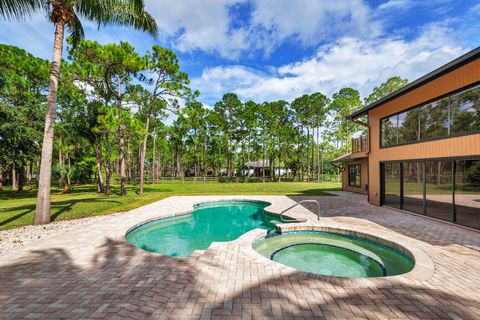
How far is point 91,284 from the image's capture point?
3.33 m

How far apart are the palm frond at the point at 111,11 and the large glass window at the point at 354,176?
17210 millimetres

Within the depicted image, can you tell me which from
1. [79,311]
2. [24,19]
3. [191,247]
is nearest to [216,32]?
[24,19]

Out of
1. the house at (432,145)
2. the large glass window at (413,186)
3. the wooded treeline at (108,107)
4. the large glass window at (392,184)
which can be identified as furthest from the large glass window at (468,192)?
the wooded treeline at (108,107)

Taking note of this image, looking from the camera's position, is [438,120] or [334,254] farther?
[438,120]

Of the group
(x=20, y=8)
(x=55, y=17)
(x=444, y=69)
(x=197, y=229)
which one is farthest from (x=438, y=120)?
(x=20, y=8)

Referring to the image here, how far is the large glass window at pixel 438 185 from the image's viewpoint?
7.29 meters

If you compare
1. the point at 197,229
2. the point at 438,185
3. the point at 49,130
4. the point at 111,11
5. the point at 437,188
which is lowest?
the point at 197,229

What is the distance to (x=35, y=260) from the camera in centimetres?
433

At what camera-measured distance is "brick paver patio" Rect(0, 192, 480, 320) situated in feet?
8.59

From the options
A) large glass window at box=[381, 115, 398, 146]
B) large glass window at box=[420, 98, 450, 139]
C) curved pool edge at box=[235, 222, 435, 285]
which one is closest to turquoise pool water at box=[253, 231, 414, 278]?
curved pool edge at box=[235, 222, 435, 285]

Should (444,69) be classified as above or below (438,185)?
above

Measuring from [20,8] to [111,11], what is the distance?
2.60 meters

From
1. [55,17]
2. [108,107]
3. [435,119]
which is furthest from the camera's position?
[108,107]

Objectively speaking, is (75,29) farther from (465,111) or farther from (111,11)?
(465,111)
